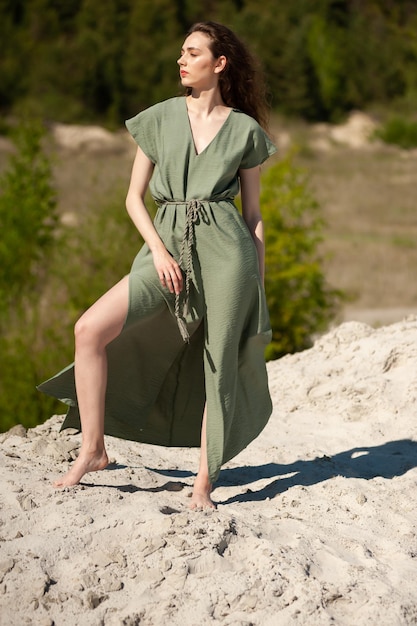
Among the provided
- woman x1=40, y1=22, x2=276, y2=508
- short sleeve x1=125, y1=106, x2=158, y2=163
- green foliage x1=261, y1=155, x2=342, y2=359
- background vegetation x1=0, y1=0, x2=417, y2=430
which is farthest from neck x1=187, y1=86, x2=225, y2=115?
background vegetation x1=0, y1=0, x2=417, y2=430

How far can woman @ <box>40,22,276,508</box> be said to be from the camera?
11.4ft

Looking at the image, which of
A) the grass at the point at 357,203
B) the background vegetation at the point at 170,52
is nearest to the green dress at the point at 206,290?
the grass at the point at 357,203

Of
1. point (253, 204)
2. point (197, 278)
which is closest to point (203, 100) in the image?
point (253, 204)

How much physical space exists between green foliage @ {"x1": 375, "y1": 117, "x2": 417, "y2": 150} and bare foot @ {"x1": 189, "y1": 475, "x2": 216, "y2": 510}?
32.9m

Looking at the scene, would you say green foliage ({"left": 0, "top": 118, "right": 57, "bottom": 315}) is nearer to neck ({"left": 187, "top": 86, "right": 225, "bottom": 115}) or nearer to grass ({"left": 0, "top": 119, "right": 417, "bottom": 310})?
grass ({"left": 0, "top": 119, "right": 417, "bottom": 310})

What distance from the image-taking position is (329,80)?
4188 centimetres

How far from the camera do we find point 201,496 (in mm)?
3617

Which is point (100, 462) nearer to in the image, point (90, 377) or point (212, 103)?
point (90, 377)

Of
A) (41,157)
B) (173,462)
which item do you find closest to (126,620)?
(173,462)

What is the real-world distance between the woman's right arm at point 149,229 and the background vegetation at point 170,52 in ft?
113

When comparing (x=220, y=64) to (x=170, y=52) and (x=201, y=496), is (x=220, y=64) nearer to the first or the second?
(x=201, y=496)

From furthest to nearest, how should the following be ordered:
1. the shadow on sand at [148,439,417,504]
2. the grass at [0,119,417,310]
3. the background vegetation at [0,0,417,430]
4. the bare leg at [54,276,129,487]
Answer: the background vegetation at [0,0,417,430]
the grass at [0,119,417,310]
the shadow on sand at [148,439,417,504]
the bare leg at [54,276,129,487]

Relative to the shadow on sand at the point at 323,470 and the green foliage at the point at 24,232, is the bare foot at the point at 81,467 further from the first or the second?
the green foliage at the point at 24,232

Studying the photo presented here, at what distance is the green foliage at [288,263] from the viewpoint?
9742mm
